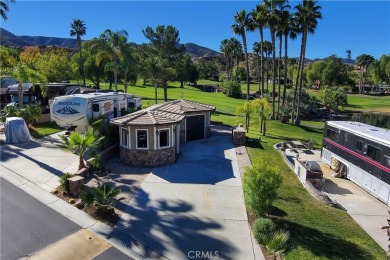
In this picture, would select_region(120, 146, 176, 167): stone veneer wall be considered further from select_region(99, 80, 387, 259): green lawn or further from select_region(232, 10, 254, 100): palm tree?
select_region(232, 10, 254, 100): palm tree

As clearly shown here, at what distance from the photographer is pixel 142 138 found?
17.0 meters

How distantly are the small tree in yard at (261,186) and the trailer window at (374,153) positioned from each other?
6.71m

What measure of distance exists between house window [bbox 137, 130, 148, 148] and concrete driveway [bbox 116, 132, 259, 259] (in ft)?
5.66

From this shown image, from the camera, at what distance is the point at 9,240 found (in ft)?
30.1

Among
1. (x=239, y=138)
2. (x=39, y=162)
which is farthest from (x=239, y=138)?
(x=39, y=162)

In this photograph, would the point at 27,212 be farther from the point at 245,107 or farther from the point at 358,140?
the point at 245,107

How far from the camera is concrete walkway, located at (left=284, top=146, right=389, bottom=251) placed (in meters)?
11.0

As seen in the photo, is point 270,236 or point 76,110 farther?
point 76,110

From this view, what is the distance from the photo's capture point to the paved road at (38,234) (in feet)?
28.7

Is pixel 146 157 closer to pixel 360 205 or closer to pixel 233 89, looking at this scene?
pixel 360 205

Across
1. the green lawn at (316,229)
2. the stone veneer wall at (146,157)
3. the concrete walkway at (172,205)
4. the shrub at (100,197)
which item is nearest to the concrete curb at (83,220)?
the concrete walkway at (172,205)

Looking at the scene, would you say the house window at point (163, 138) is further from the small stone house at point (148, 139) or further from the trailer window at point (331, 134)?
the trailer window at point (331, 134)

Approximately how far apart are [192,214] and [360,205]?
26.1 ft

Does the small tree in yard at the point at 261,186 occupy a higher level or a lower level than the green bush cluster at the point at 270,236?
higher
